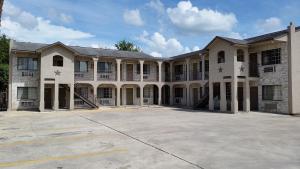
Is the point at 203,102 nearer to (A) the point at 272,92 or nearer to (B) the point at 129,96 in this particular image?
(A) the point at 272,92

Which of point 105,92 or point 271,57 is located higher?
point 271,57

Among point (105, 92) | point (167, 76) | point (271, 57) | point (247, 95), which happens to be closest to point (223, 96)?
point (247, 95)

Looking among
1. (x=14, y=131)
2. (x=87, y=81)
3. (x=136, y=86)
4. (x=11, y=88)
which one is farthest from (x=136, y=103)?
(x=14, y=131)

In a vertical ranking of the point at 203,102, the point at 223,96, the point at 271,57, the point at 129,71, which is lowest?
the point at 203,102

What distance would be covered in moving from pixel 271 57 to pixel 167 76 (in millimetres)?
14970

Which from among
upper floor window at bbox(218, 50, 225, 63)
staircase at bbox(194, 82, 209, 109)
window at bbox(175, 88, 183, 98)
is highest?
upper floor window at bbox(218, 50, 225, 63)

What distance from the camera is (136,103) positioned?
33.3 meters

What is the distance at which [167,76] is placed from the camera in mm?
34781

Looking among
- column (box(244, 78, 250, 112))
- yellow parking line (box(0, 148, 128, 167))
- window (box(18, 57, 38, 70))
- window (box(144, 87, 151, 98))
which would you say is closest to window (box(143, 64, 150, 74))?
window (box(144, 87, 151, 98))

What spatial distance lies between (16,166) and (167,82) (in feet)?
90.7

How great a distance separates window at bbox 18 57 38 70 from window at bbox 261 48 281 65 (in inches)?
865

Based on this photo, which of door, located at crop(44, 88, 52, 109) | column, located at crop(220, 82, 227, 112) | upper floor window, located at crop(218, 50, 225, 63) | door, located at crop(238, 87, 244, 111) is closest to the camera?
column, located at crop(220, 82, 227, 112)

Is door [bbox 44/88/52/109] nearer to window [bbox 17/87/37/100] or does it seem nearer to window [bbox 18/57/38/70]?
window [bbox 17/87/37/100]

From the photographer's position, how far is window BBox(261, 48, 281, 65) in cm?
2169
